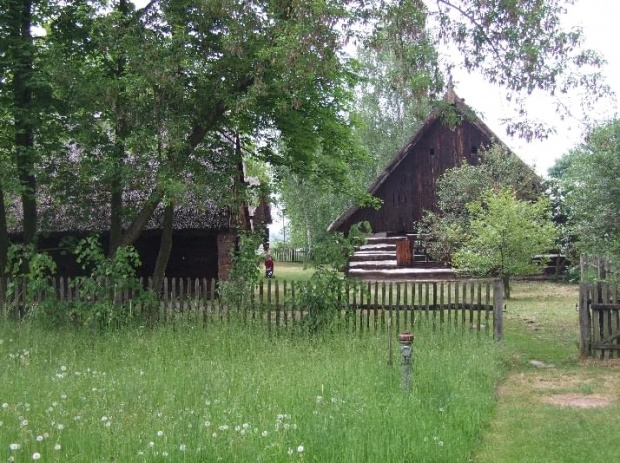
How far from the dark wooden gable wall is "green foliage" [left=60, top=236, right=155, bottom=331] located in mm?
16168

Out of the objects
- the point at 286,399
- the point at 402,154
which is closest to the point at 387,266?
the point at 402,154

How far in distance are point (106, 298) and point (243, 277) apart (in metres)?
2.38

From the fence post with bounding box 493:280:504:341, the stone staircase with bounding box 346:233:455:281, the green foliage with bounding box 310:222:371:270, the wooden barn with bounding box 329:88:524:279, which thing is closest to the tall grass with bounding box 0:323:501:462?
the fence post with bounding box 493:280:504:341

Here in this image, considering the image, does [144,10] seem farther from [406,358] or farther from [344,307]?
[406,358]

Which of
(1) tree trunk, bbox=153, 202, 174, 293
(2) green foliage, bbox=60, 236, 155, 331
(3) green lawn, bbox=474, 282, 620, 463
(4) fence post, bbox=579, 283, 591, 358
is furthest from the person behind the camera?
(1) tree trunk, bbox=153, 202, 174, 293

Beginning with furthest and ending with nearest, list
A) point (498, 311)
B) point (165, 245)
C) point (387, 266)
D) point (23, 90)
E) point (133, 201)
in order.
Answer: point (387, 266) < point (133, 201) < point (165, 245) < point (23, 90) < point (498, 311)

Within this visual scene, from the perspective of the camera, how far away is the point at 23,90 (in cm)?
1256

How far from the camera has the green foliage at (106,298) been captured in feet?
34.7

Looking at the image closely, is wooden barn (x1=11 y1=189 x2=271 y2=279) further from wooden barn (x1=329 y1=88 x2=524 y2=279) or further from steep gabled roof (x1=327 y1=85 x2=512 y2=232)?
wooden barn (x1=329 y1=88 x2=524 y2=279)

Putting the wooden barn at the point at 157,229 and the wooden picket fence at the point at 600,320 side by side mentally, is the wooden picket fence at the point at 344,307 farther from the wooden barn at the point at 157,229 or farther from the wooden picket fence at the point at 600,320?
the wooden barn at the point at 157,229

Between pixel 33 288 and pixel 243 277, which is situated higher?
pixel 243 277

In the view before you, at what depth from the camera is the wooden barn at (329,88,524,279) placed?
85.9 feet

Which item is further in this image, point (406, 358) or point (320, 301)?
point (320, 301)

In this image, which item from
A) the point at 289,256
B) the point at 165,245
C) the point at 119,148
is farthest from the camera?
the point at 289,256
